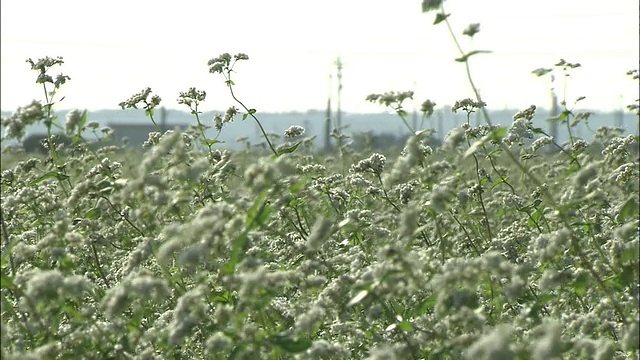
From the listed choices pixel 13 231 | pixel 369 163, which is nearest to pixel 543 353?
pixel 369 163

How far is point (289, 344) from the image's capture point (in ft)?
12.1

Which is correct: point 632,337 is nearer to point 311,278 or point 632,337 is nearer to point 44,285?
point 311,278

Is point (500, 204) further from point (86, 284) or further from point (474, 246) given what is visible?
point (86, 284)

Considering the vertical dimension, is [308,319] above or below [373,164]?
below

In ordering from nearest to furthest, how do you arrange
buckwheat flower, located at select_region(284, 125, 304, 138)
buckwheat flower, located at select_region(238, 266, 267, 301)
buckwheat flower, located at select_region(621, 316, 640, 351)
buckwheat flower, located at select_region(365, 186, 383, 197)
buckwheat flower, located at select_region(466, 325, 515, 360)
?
buckwheat flower, located at select_region(466, 325, 515, 360), buckwheat flower, located at select_region(238, 266, 267, 301), buckwheat flower, located at select_region(621, 316, 640, 351), buckwheat flower, located at select_region(365, 186, 383, 197), buckwheat flower, located at select_region(284, 125, 304, 138)

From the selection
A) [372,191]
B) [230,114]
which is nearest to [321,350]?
[372,191]

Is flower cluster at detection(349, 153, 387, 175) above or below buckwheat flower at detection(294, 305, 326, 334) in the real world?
above

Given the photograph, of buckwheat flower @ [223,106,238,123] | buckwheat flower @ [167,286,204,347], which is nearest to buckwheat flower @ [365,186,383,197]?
buckwheat flower @ [223,106,238,123]

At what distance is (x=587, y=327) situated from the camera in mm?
4164

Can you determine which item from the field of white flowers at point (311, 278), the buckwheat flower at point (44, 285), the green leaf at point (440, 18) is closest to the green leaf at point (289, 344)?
the field of white flowers at point (311, 278)

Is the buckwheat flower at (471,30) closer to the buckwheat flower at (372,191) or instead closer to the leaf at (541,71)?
the leaf at (541,71)

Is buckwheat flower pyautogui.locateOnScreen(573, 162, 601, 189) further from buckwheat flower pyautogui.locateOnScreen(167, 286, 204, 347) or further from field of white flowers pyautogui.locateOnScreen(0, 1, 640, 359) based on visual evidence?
buckwheat flower pyautogui.locateOnScreen(167, 286, 204, 347)

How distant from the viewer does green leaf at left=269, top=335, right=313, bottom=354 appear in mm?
3674

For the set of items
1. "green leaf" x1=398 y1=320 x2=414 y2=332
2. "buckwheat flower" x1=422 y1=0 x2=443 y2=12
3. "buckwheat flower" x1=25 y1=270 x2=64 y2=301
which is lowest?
"green leaf" x1=398 y1=320 x2=414 y2=332
